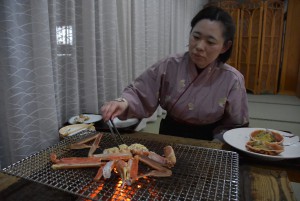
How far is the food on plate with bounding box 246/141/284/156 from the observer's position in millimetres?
1129

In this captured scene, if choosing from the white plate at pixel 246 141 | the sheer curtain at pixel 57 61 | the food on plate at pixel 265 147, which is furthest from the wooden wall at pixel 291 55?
the food on plate at pixel 265 147

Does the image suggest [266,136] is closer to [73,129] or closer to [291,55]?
[73,129]

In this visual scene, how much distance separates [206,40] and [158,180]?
90 cm

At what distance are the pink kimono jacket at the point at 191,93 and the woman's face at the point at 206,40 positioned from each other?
0.36ft

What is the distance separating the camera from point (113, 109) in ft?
4.20

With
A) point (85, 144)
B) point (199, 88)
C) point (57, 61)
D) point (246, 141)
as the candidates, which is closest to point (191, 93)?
point (199, 88)

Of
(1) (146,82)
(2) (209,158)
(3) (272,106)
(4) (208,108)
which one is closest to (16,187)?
(2) (209,158)

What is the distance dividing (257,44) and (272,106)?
6.17 ft

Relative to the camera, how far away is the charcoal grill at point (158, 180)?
802 mm

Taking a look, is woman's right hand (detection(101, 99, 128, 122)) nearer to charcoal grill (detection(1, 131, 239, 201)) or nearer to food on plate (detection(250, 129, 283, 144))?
charcoal grill (detection(1, 131, 239, 201))

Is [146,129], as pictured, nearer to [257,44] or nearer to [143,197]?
[143,197]

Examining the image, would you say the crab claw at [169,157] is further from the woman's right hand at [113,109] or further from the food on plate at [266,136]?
the food on plate at [266,136]

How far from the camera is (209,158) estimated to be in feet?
3.51

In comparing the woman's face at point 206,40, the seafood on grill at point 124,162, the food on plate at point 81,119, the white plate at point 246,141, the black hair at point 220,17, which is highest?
the black hair at point 220,17
